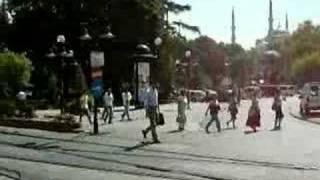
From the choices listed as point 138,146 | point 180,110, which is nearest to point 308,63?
point 180,110

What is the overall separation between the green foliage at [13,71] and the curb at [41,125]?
15.5 meters

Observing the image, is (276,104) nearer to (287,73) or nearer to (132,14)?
(132,14)

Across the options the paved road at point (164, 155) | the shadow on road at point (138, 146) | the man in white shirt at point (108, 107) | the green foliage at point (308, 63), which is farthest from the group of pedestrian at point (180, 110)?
the green foliage at point (308, 63)

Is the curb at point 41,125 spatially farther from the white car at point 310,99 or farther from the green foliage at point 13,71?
the white car at point 310,99

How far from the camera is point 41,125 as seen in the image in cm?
3294

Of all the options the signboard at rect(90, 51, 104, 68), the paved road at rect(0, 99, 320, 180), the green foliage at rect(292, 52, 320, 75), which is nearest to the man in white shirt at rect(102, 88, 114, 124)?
the paved road at rect(0, 99, 320, 180)

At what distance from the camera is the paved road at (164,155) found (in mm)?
17922

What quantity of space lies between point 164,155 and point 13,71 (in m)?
31.1

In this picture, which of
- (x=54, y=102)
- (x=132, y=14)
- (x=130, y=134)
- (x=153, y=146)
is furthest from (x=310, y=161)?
(x=132, y=14)

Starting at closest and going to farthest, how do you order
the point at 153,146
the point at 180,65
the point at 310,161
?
the point at 310,161 < the point at 153,146 < the point at 180,65

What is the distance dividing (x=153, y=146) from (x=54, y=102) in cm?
3499

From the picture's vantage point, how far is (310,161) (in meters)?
20.1

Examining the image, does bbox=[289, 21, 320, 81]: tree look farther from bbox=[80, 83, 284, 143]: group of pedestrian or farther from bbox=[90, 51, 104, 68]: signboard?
bbox=[90, 51, 104, 68]: signboard

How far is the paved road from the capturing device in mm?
17922
